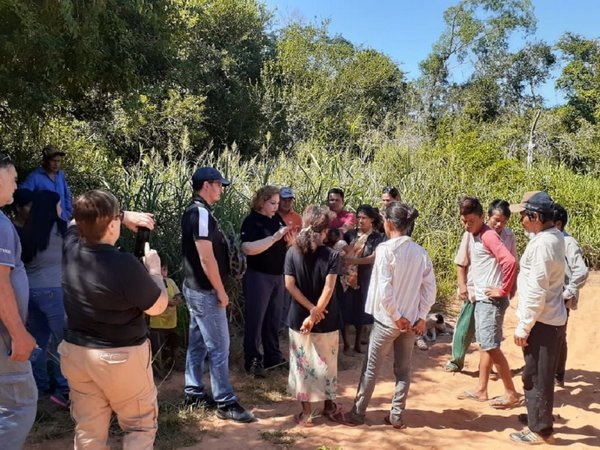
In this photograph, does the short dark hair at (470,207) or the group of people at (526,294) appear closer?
the group of people at (526,294)

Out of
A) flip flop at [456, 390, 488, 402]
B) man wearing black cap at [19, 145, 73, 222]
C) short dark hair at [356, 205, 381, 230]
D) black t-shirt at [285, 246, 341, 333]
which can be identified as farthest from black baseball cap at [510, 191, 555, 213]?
man wearing black cap at [19, 145, 73, 222]

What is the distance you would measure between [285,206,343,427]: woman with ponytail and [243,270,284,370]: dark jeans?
81cm

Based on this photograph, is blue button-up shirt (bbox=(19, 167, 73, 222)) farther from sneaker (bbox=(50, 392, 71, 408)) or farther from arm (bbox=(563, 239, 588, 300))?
arm (bbox=(563, 239, 588, 300))

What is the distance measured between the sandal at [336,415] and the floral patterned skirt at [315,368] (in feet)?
0.62

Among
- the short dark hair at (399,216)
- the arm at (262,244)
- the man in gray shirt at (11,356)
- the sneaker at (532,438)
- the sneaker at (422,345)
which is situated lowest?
the sneaker at (532,438)

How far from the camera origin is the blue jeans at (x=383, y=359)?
148 inches

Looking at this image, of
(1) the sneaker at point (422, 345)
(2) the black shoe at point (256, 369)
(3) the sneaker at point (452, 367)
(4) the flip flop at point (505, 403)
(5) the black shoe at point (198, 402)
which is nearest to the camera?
(5) the black shoe at point (198, 402)

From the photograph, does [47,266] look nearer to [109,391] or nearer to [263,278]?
[263,278]

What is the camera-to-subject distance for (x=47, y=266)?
3.95 meters

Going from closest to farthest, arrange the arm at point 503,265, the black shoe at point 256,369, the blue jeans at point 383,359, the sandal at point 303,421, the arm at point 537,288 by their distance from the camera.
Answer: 1. the arm at point 537,288
2. the blue jeans at point 383,359
3. the sandal at point 303,421
4. the arm at point 503,265
5. the black shoe at point 256,369

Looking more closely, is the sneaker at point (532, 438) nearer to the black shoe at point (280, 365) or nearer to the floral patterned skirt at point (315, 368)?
the floral patterned skirt at point (315, 368)

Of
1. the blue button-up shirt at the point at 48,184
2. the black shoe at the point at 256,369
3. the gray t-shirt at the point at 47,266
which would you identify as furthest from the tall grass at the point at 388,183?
the gray t-shirt at the point at 47,266

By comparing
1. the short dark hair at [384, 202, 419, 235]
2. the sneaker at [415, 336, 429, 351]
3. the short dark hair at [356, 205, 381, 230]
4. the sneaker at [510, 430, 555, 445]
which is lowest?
the sneaker at [510, 430, 555, 445]

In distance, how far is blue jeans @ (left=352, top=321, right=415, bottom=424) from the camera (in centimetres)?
377
